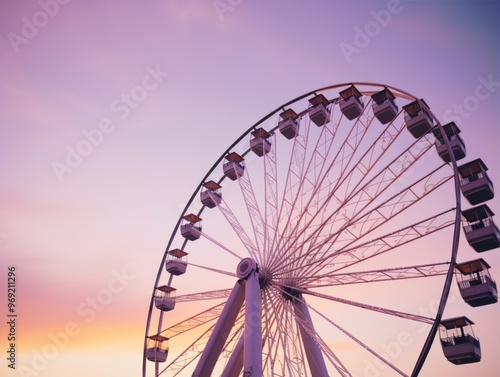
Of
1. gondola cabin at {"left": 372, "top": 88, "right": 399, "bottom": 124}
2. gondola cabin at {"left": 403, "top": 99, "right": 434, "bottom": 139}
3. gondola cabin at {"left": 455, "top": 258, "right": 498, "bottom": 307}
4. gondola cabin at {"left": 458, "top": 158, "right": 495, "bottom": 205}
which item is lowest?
gondola cabin at {"left": 455, "top": 258, "right": 498, "bottom": 307}

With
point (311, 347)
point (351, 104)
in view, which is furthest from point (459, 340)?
point (351, 104)

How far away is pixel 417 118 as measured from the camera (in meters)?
17.6

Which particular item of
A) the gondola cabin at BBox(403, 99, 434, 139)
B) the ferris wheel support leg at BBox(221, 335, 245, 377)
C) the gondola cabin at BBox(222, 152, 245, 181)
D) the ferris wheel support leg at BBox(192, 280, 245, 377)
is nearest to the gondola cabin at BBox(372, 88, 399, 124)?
the gondola cabin at BBox(403, 99, 434, 139)

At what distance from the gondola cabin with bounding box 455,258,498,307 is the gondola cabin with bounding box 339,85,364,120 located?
7.88m

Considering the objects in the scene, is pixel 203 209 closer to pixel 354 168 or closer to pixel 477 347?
pixel 354 168

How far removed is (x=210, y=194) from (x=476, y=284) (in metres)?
12.2

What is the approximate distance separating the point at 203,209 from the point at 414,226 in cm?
1222

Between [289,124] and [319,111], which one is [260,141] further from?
[319,111]

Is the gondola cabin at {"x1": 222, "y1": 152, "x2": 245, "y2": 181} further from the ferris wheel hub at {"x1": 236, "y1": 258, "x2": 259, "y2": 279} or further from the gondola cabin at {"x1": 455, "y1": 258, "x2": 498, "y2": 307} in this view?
the gondola cabin at {"x1": 455, "y1": 258, "x2": 498, "y2": 307}

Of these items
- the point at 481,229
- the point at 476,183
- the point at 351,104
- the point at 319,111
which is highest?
the point at 319,111

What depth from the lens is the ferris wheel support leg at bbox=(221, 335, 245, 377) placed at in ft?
55.4

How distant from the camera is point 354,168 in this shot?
54.7 ft

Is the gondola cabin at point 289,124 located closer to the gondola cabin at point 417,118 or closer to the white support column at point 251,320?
the gondola cabin at point 417,118

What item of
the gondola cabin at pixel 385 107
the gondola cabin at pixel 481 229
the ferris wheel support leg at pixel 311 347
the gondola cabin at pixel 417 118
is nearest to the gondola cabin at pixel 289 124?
the gondola cabin at pixel 385 107
